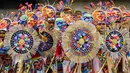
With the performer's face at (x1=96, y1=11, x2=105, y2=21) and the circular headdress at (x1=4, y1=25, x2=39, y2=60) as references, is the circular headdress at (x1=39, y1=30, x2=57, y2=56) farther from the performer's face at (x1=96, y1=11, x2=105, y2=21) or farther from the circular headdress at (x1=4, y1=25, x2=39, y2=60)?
the performer's face at (x1=96, y1=11, x2=105, y2=21)

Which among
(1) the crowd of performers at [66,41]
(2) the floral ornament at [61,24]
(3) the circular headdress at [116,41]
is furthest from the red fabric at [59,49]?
(3) the circular headdress at [116,41]

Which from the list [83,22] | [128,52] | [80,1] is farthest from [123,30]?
[80,1]

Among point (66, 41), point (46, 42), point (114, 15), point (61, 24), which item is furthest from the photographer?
point (114, 15)

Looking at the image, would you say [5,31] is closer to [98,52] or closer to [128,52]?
[98,52]

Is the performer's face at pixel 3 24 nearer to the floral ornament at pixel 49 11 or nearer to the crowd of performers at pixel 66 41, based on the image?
the crowd of performers at pixel 66 41

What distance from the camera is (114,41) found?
4.08 meters

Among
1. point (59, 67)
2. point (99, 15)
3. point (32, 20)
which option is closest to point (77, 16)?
point (99, 15)

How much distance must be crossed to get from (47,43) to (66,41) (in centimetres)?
32

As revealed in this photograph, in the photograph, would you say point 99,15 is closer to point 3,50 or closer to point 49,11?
point 49,11

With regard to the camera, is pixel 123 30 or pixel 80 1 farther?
pixel 80 1

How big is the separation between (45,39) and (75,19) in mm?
428

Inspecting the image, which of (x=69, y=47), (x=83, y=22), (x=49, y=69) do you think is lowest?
(x=49, y=69)

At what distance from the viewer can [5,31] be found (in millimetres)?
4250

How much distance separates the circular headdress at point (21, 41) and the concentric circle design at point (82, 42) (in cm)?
43
